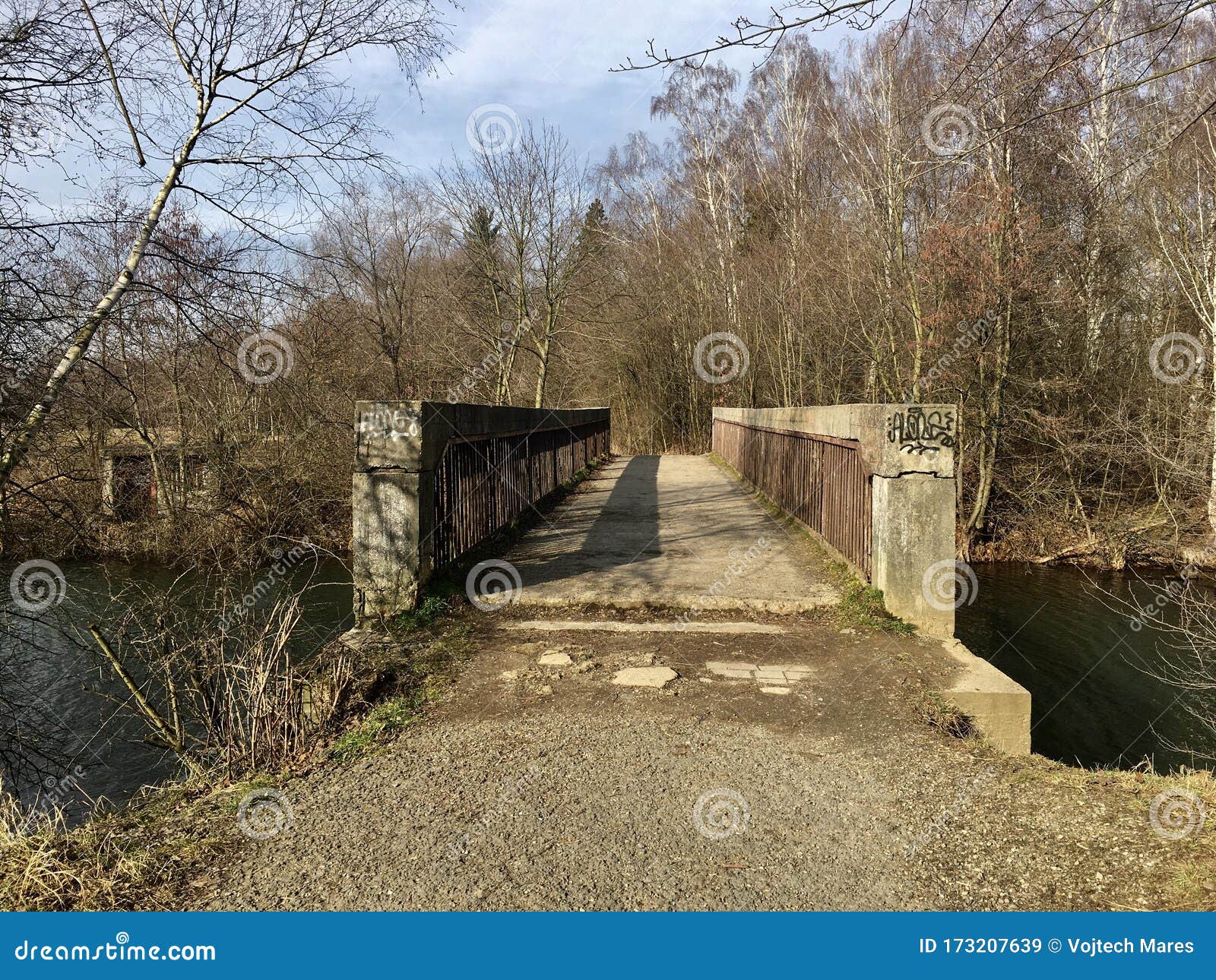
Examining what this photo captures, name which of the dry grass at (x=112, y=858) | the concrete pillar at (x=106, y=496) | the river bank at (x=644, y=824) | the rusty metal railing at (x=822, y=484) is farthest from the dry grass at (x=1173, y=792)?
the concrete pillar at (x=106, y=496)

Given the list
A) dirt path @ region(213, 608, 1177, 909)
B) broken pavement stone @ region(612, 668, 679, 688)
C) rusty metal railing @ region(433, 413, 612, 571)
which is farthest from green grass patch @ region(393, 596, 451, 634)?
broken pavement stone @ region(612, 668, 679, 688)

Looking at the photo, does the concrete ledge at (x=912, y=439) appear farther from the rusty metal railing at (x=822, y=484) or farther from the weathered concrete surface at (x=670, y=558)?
the weathered concrete surface at (x=670, y=558)

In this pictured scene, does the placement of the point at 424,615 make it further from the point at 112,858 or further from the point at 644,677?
the point at 112,858

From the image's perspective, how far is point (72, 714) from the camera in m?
5.90

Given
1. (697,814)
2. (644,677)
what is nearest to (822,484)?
(644,677)

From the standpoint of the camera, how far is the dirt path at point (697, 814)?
2355 millimetres

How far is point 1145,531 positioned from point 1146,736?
7695 mm

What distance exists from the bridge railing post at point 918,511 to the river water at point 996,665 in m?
1.42

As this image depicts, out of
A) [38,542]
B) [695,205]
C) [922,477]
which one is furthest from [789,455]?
[695,205]

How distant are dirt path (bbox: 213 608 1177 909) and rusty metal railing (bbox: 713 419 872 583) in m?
1.89

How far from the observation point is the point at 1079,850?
2.60 meters

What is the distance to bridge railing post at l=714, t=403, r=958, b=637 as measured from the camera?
4996 mm

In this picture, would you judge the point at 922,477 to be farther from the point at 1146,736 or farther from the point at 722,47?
the point at 1146,736

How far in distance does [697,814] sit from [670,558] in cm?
437
